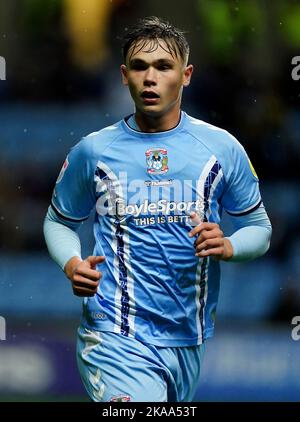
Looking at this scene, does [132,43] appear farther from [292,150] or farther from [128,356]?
[292,150]

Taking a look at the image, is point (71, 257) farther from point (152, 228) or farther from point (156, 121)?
point (156, 121)

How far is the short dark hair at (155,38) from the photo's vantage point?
18.1ft

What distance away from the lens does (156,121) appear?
5.55 meters

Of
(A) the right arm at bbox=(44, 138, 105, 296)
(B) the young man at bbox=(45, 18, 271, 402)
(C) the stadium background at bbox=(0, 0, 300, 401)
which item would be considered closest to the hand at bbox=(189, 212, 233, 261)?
(B) the young man at bbox=(45, 18, 271, 402)

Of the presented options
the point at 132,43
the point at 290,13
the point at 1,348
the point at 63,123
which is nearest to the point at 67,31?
the point at 63,123

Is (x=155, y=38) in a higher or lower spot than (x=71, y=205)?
higher

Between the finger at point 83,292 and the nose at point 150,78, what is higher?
the nose at point 150,78

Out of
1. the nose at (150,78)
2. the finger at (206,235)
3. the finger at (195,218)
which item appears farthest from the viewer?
the nose at (150,78)

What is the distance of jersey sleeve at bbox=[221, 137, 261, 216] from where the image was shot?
561 centimetres

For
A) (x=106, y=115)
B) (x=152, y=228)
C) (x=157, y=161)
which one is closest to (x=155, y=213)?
(x=152, y=228)

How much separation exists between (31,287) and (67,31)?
6.20ft

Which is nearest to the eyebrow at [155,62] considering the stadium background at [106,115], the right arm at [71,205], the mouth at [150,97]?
the mouth at [150,97]

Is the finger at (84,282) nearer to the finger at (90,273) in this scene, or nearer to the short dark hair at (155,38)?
the finger at (90,273)

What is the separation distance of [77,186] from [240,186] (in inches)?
27.7
